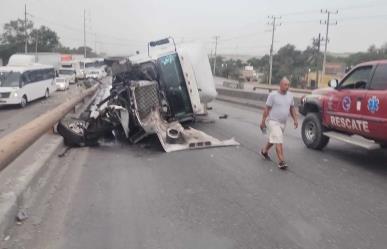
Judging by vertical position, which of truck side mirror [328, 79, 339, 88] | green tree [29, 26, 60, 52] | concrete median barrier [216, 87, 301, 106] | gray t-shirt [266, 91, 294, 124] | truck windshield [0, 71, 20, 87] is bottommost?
concrete median barrier [216, 87, 301, 106]

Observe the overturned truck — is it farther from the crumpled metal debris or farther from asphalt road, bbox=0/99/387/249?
asphalt road, bbox=0/99/387/249

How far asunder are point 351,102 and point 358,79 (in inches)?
20.1

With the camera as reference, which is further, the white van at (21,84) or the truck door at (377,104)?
the white van at (21,84)

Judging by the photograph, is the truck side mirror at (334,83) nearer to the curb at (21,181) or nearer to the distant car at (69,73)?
the curb at (21,181)

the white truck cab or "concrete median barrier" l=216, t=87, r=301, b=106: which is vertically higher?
the white truck cab

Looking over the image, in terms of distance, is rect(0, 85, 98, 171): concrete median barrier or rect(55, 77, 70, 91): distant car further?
rect(55, 77, 70, 91): distant car

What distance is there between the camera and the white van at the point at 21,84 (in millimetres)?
29312

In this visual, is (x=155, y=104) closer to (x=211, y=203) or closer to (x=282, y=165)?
(x=282, y=165)

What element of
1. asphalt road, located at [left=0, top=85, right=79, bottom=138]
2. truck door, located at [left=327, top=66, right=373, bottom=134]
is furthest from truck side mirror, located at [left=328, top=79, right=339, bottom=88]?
asphalt road, located at [left=0, top=85, right=79, bottom=138]

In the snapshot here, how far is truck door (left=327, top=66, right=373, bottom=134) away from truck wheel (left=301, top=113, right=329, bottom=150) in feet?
1.76

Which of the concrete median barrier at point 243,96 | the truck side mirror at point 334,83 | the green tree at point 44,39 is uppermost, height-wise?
the green tree at point 44,39

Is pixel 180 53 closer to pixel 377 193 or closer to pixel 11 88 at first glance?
pixel 377 193

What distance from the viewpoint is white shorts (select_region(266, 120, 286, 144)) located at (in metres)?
9.77

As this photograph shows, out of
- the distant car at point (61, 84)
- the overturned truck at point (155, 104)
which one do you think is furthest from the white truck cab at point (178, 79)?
the distant car at point (61, 84)
